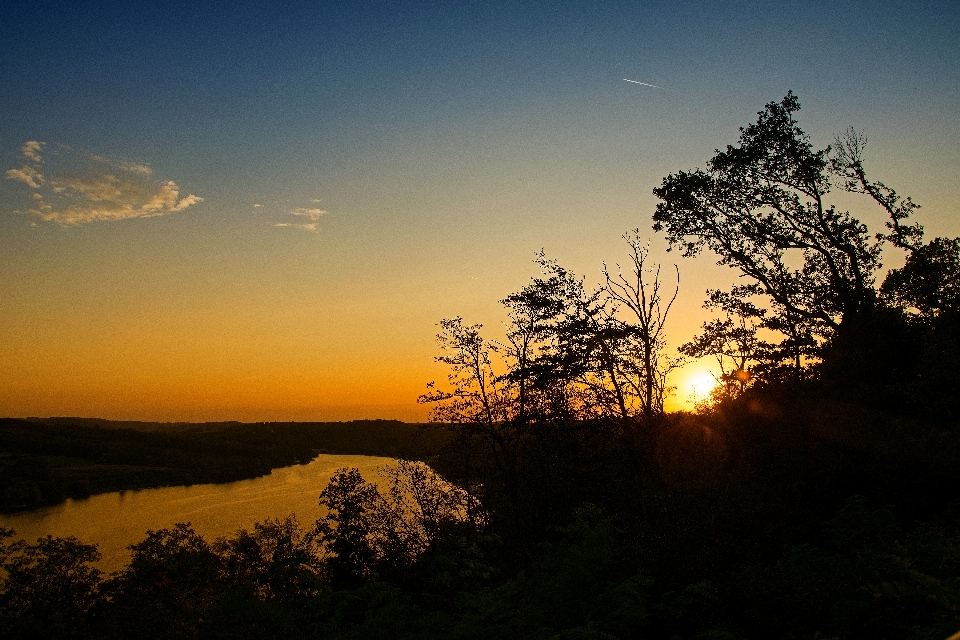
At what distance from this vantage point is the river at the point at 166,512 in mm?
51875

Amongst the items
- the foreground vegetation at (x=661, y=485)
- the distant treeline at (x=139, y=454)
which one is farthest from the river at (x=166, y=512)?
the foreground vegetation at (x=661, y=485)

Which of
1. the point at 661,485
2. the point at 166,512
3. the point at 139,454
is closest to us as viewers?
the point at 661,485

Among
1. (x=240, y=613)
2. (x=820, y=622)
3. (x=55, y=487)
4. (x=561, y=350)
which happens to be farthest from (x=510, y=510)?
(x=55, y=487)

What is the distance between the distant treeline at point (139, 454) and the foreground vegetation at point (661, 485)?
32.9 meters

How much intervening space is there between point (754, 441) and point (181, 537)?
95.6 ft

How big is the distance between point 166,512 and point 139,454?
34.5 m

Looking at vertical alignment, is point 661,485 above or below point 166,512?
above

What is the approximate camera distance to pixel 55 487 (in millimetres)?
67125

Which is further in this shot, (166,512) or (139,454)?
(139,454)

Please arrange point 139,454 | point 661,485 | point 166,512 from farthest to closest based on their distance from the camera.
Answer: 1. point 139,454
2. point 166,512
3. point 661,485

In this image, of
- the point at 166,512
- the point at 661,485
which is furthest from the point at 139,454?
the point at 661,485

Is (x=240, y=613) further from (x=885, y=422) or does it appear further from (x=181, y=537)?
(x=181, y=537)

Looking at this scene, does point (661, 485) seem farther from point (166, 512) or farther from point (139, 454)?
point (139, 454)

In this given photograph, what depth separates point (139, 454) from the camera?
91.5 metres
